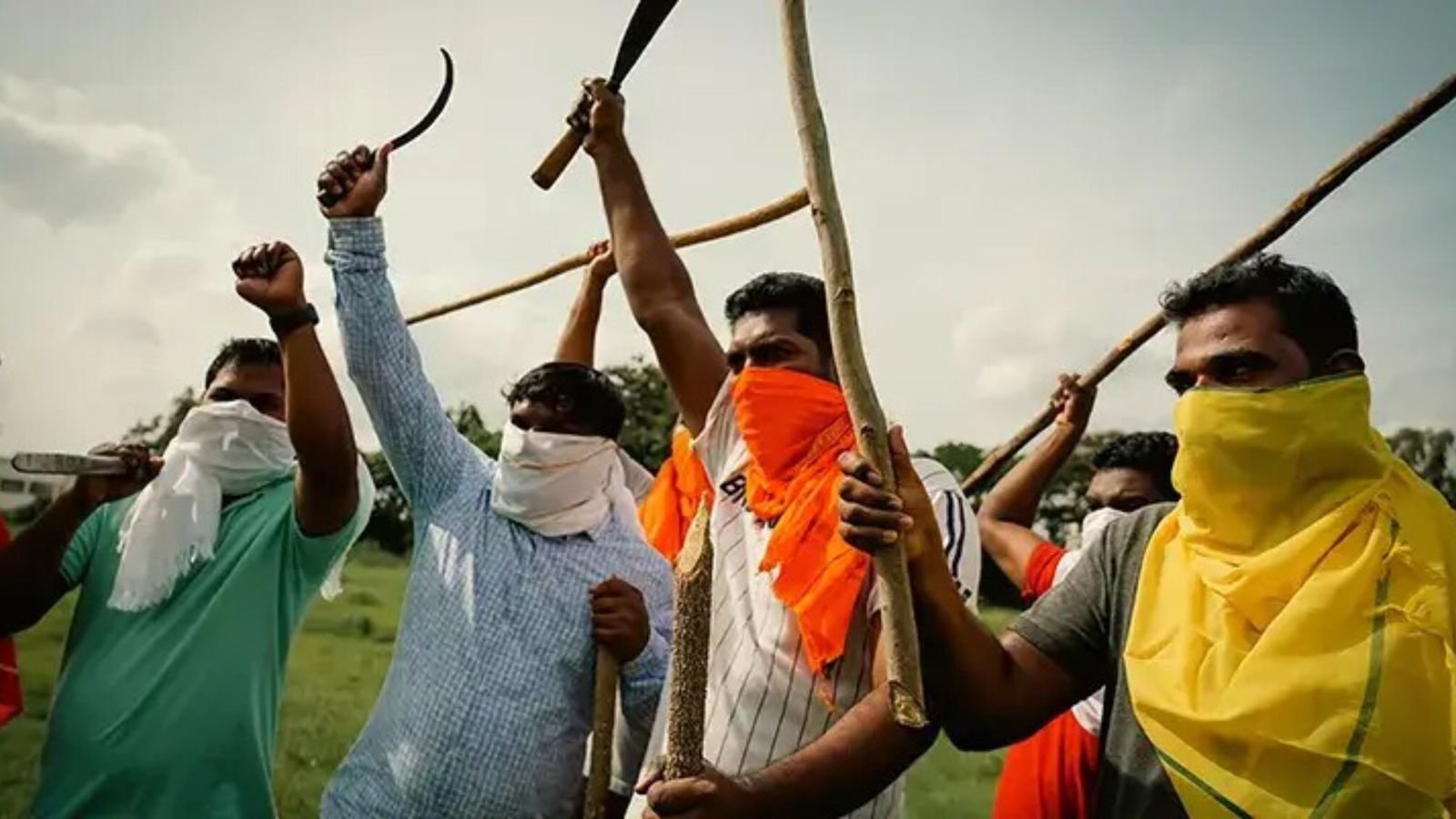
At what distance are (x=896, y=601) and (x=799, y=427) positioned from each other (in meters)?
1.00

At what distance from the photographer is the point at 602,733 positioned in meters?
2.69

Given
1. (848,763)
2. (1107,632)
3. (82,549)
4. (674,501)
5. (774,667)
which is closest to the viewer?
(848,763)

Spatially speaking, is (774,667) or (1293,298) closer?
(1293,298)

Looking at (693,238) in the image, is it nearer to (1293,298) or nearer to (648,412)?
(1293,298)

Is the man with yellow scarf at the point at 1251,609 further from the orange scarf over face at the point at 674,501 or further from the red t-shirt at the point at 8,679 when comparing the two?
the red t-shirt at the point at 8,679

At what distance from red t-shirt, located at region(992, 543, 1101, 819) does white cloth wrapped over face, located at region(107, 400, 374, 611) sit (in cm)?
238

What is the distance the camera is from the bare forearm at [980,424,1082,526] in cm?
478

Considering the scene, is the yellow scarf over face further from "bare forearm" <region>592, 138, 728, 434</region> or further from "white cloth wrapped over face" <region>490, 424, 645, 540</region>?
"white cloth wrapped over face" <region>490, 424, 645, 540</region>

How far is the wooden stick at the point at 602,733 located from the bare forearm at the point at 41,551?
5.18 ft

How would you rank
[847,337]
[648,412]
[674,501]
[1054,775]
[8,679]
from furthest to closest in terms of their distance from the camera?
[648,412]
[674,501]
[1054,775]
[8,679]
[847,337]

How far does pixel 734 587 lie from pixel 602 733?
453 millimetres

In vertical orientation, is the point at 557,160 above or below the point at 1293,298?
above

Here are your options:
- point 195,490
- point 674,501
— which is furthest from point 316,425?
point 674,501

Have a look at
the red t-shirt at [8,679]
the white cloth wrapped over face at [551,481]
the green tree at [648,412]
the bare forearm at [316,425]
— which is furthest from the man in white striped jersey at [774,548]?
the green tree at [648,412]
